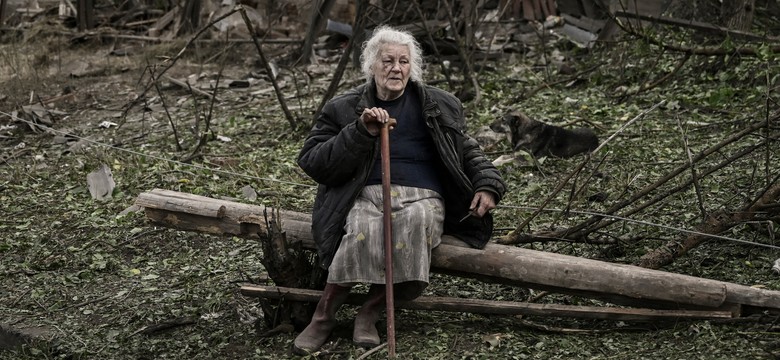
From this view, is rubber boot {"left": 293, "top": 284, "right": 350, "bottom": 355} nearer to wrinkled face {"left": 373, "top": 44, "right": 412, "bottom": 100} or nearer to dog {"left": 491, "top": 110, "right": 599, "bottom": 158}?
wrinkled face {"left": 373, "top": 44, "right": 412, "bottom": 100}

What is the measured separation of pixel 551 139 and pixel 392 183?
287 cm

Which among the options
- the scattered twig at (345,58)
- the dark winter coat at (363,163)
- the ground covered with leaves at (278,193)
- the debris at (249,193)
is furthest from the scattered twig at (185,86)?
the dark winter coat at (363,163)

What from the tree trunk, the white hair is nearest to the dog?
the tree trunk

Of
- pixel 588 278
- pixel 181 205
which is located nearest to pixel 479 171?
pixel 588 278

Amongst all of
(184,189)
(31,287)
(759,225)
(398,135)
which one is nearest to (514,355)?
(398,135)

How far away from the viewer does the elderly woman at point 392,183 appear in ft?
13.5

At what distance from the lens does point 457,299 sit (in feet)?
14.3

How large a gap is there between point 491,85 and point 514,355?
16.6ft

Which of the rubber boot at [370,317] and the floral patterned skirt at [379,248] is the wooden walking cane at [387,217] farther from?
the rubber boot at [370,317]

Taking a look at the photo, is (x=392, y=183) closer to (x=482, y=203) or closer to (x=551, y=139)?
(x=482, y=203)

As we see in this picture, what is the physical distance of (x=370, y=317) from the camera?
4277mm

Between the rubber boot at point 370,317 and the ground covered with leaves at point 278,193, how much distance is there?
72 millimetres

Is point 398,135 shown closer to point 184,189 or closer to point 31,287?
point 31,287

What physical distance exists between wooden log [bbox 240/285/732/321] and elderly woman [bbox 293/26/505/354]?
3.5 inches
